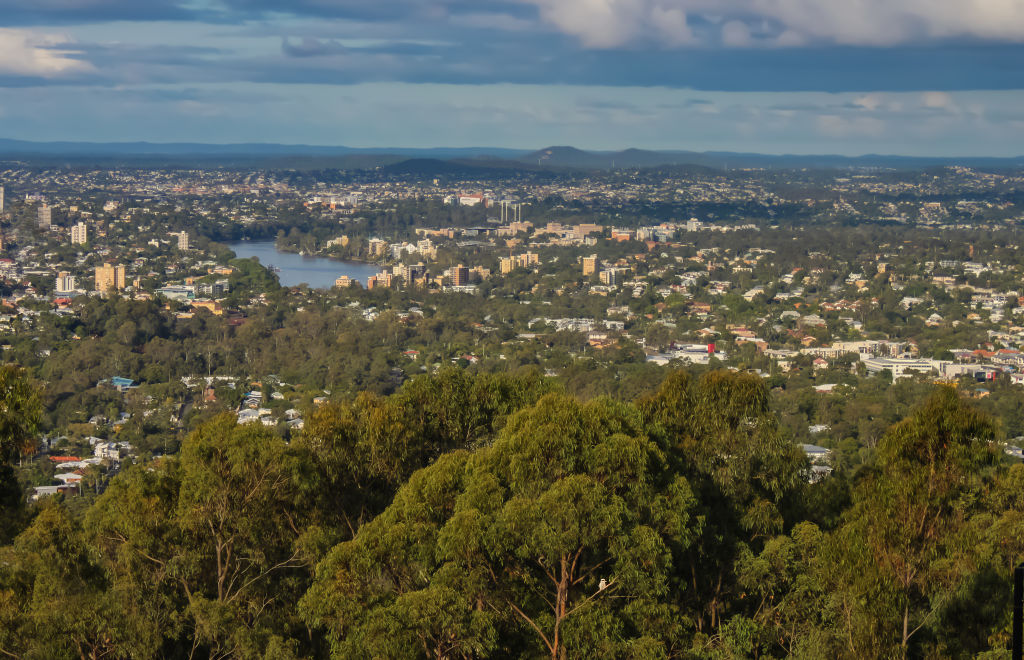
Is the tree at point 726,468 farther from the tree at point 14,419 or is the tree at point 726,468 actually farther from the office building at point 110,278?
the office building at point 110,278

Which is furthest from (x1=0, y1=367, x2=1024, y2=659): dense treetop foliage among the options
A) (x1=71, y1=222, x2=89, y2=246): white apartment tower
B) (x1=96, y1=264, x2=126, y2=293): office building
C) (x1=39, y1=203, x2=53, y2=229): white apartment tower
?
(x1=39, y1=203, x2=53, y2=229): white apartment tower

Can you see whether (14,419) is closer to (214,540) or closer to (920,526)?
(214,540)

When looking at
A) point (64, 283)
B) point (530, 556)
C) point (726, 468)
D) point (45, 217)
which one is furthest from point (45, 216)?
point (530, 556)

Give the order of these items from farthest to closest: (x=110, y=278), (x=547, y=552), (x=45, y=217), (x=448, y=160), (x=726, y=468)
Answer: (x=448, y=160) < (x=45, y=217) < (x=110, y=278) < (x=726, y=468) < (x=547, y=552)

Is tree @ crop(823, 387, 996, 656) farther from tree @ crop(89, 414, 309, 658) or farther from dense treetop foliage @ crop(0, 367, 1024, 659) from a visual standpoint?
tree @ crop(89, 414, 309, 658)

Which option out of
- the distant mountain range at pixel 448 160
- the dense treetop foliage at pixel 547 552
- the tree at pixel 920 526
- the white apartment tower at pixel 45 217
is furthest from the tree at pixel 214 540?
the distant mountain range at pixel 448 160

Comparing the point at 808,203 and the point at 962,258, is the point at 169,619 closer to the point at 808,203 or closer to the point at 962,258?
the point at 962,258
